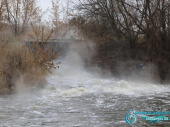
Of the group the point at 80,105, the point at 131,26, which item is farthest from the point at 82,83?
the point at 131,26

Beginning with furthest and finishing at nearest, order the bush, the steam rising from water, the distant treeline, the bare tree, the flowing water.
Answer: the bare tree → the distant treeline → the steam rising from water → the bush → the flowing water

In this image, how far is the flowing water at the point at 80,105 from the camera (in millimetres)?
6426

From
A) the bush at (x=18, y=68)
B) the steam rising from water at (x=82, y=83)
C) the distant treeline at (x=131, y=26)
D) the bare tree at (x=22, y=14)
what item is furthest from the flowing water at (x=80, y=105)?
the bare tree at (x=22, y=14)

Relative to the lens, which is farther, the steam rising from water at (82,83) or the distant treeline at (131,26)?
the distant treeline at (131,26)

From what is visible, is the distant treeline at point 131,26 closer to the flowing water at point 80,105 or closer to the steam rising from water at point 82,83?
the steam rising from water at point 82,83

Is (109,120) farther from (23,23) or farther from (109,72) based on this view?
(23,23)

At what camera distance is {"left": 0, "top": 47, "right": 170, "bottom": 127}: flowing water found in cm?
643

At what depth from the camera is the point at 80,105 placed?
8320 millimetres

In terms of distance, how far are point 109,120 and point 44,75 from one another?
5884mm

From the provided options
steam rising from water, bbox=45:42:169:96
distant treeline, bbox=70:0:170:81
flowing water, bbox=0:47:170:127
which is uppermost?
distant treeline, bbox=70:0:170:81

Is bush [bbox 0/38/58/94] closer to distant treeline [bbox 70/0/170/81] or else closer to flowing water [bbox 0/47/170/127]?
flowing water [bbox 0/47/170/127]

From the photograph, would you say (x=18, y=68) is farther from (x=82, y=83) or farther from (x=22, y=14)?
(x=22, y=14)

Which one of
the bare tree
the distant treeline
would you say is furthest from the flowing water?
the bare tree

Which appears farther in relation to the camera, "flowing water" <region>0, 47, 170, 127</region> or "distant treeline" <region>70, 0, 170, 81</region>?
"distant treeline" <region>70, 0, 170, 81</region>
